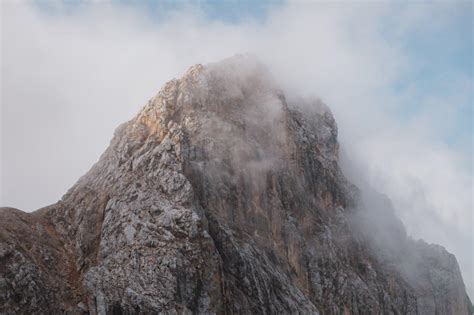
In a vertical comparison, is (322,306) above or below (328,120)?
below

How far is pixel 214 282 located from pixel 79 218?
1483 cm

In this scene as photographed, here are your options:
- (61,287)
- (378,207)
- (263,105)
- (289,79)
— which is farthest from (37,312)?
(378,207)

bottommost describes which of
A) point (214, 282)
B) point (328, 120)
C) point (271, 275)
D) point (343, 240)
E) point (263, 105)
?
point (214, 282)

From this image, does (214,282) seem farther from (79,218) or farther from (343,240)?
(343,240)

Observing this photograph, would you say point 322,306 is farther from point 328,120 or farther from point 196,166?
point 328,120

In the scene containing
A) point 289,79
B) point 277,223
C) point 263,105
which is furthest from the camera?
point 289,79

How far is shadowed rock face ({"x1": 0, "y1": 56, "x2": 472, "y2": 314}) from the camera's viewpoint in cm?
4825

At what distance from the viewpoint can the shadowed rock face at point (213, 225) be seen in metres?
48.2

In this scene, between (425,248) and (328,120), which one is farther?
(425,248)

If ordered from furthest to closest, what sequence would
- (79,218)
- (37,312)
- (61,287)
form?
(79,218), (61,287), (37,312)

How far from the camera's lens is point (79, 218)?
185 ft

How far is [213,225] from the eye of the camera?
56.3m

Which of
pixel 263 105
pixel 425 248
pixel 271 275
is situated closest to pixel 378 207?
pixel 425 248

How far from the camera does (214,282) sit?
50750 millimetres
